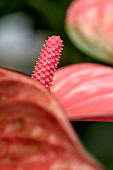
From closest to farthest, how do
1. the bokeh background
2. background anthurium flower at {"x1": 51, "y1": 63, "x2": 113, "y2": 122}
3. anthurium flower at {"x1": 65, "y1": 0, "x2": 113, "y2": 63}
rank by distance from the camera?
background anthurium flower at {"x1": 51, "y1": 63, "x2": 113, "y2": 122} → anthurium flower at {"x1": 65, "y1": 0, "x2": 113, "y2": 63} → the bokeh background

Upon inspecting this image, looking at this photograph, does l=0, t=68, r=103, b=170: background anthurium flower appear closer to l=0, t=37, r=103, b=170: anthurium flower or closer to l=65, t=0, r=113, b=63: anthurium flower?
l=0, t=37, r=103, b=170: anthurium flower

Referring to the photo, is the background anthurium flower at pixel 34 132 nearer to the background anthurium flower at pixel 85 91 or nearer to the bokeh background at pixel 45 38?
the background anthurium flower at pixel 85 91

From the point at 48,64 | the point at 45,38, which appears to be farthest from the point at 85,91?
the point at 45,38

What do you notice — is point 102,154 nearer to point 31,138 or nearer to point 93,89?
point 93,89

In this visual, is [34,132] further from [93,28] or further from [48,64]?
[93,28]

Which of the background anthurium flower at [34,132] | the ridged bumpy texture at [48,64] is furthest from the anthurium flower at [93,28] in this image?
the background anthurium flower at [34,132]

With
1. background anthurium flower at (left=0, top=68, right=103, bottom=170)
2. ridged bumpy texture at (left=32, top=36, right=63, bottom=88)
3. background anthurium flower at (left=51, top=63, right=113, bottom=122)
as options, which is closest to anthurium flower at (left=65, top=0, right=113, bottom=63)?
background anthurium flower at (left=51, top=63, right=113, bottom=122)
